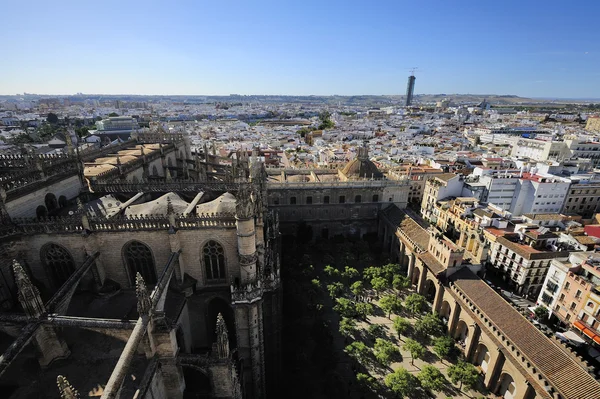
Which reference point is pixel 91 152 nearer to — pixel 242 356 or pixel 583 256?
pixel 242 356

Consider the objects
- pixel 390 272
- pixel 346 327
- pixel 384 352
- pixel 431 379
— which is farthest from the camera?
pixel 390 272

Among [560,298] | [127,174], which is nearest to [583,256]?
A: [560,298]

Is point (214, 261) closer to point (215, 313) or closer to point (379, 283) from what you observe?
point (215, 313)

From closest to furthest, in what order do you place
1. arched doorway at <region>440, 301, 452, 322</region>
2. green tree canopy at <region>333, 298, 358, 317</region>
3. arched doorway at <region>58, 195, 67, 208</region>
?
arched doorway at <region>58, 195, 67, 208</region>, green tree canopy at <region>333, 298, 358, 317</region>, arched doorway at <region>440, 301, 452, 322</region>

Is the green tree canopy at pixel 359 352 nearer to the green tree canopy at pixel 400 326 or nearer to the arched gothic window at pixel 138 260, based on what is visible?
the green tree canopy at pixel 400 326

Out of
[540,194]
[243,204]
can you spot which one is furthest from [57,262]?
[540,194]

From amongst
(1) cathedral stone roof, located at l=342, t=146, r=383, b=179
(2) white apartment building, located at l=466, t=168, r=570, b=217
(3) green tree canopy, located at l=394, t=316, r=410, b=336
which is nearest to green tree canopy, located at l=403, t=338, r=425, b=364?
(3) green tree canopy, located at l=394, t=316, r=410, b=336

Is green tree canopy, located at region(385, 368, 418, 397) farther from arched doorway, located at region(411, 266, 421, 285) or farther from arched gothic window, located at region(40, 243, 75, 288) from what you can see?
arched gothic window, located at region(40, 243, 75, 288)
